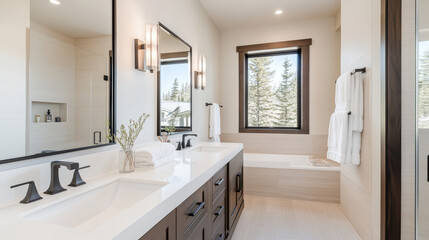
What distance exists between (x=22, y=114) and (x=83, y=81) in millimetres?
336

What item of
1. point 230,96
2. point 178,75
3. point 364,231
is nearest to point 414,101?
point 364,231

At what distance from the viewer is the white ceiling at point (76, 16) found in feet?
3.17

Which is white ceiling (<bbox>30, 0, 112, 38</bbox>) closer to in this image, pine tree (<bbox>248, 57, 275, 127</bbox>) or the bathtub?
the bathtub

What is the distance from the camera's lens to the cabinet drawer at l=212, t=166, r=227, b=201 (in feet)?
4.72

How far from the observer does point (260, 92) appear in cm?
382

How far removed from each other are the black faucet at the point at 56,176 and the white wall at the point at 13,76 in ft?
0.44

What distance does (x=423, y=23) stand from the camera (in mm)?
1304

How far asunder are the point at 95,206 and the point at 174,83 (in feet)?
4.62

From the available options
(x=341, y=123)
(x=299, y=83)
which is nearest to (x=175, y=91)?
(x=341, y=123)

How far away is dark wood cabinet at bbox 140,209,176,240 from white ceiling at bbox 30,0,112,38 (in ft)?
3.40

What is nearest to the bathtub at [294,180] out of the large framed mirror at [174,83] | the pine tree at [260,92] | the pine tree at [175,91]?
the pine tree at [260,92]

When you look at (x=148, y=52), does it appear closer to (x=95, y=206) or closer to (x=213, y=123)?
(x=95, y=206)

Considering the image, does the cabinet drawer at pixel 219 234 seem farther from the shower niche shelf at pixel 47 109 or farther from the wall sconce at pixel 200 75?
the wall sconce at pixel 200 75

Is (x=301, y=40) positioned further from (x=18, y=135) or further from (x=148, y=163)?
(x=18, y=135)
